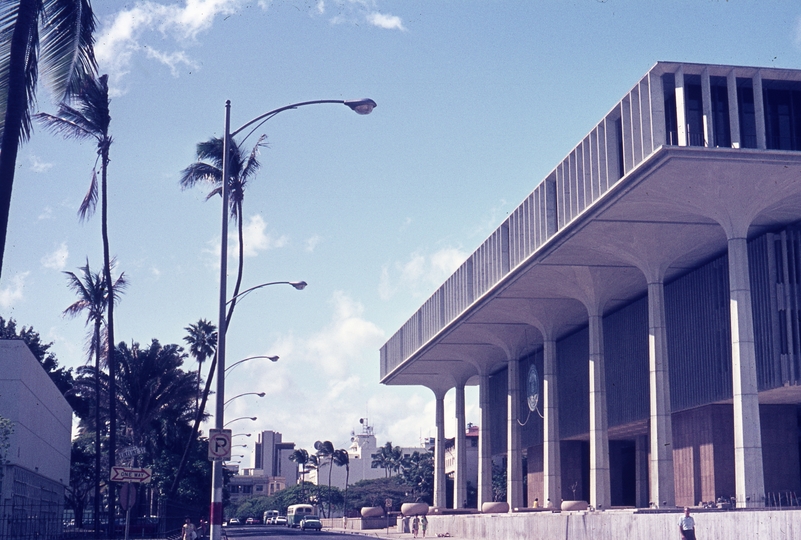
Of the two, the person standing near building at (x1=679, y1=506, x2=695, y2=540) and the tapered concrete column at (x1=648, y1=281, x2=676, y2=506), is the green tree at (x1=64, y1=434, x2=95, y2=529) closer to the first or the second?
the tapered concrete column at (x1=648, y1=281, x2=676, y2=506)

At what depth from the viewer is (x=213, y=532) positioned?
20.4 m

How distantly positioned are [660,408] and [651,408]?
2.46ft

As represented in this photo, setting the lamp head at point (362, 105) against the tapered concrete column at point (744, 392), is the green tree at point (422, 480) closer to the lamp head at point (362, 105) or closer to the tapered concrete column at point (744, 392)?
the tapered concrete column at point (744, 392)

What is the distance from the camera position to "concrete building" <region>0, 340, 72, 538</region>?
38344 mm

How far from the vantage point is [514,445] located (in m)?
63.2

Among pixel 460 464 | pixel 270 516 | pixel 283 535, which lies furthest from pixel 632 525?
pixel 270 516

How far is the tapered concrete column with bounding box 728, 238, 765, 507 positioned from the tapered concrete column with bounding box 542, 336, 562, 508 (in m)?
21.2

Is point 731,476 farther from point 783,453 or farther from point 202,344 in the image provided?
point 202,344

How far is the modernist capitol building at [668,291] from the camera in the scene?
3325 centimetres

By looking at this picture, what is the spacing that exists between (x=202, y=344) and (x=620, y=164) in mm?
53870

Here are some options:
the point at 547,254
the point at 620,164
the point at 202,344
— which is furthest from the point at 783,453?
the point at 202,344

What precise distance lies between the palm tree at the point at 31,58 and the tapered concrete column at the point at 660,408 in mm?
29669

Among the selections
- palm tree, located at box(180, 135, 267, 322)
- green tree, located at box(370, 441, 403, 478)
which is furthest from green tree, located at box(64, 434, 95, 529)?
green tree, located at box(370, 441, 403, 478)

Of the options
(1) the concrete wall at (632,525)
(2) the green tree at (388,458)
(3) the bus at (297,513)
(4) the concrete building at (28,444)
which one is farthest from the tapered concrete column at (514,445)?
(2) the green tree at (388,458)
